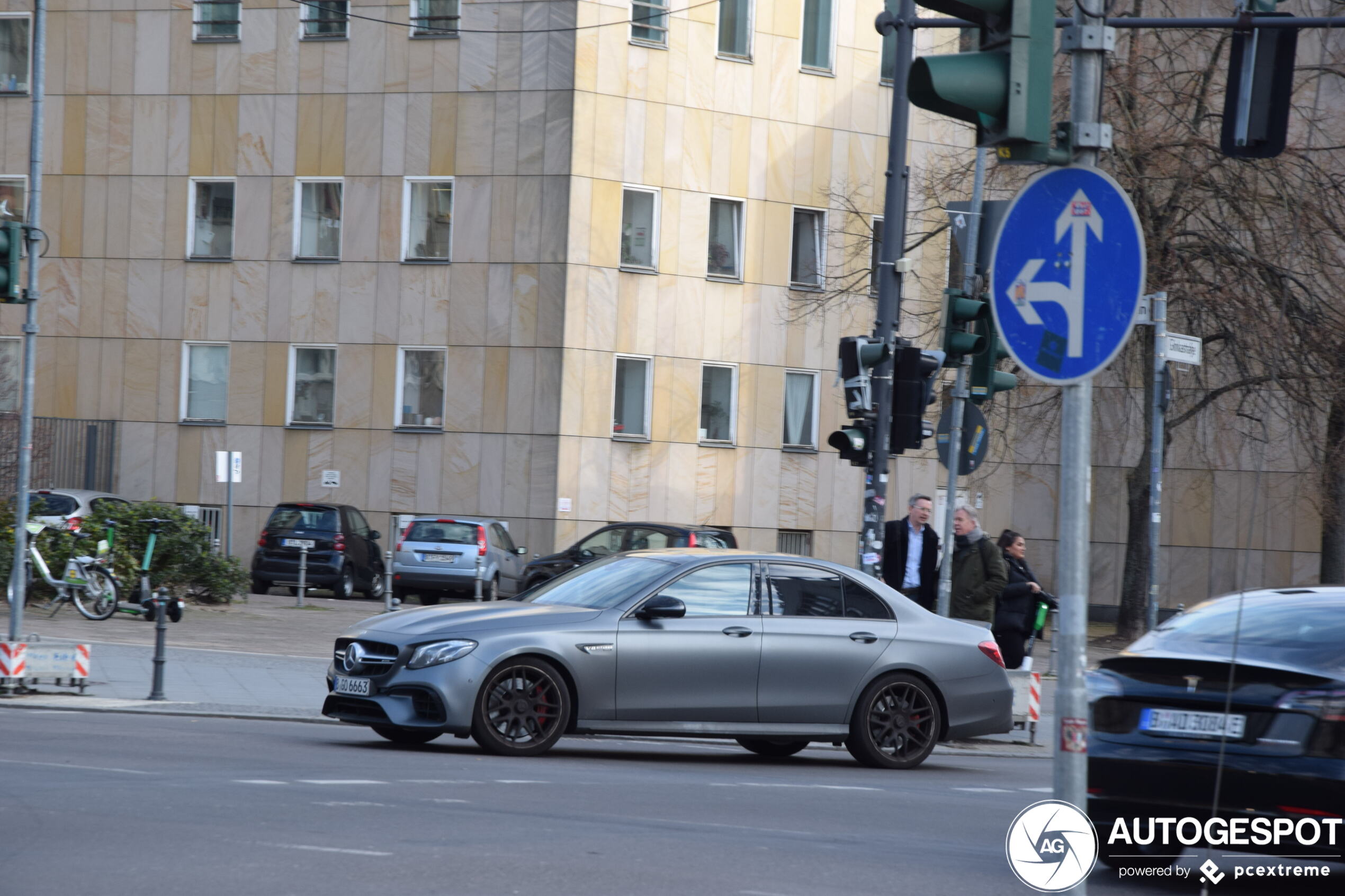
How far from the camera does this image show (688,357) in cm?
3794

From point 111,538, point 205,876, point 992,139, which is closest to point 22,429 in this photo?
point 111,538

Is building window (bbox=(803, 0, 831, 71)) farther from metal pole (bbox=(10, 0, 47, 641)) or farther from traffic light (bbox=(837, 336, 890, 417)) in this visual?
metal pole (bbox=(10, 0, 47, 641))

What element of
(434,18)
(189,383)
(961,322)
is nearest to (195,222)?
(189,383)

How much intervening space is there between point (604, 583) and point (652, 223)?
24.8 m

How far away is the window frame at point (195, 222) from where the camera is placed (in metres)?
38.7

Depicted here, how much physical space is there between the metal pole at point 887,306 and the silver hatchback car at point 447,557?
15.7 m

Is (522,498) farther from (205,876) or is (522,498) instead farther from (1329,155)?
(205,876)

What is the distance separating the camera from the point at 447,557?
108 ft

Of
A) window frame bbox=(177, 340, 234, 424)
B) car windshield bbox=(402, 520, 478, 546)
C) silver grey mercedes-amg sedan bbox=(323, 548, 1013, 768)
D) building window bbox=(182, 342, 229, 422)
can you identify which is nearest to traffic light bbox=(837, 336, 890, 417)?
silver grey mercedes-amg sedan bbox=(323, 548, 1013, 768)

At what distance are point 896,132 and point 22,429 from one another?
360 inches

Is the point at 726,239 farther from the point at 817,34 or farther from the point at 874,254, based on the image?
the point at 817,34

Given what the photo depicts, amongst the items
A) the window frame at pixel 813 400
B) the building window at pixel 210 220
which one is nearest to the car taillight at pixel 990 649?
the window frame at pixel 813 400

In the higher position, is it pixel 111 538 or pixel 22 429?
pixel 22 429

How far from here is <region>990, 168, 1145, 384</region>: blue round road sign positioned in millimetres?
5492
